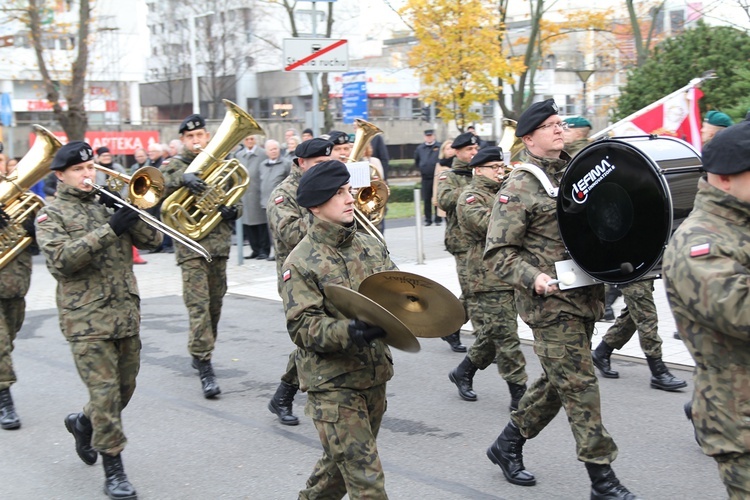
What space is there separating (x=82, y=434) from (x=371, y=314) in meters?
2.98

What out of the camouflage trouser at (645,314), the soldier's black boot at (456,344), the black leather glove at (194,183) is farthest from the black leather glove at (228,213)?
the camouflage trouser at (645,314)

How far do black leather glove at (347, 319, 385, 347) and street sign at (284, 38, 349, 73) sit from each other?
26.5 feet

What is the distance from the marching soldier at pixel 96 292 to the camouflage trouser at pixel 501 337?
247 centimetres

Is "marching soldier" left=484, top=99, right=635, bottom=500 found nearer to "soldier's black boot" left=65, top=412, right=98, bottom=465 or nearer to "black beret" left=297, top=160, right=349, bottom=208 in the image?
"black beret" left=297, top=160, right=349, bottom=208

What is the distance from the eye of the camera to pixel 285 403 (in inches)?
259

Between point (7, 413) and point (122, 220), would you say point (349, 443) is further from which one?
point (7, 413)

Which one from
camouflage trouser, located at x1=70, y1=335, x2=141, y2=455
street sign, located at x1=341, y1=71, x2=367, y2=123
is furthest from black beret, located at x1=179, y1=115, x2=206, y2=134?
street sign, located at x1=341, y1=71, x2=367, y2=123

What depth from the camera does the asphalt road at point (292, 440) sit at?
526 centimetres

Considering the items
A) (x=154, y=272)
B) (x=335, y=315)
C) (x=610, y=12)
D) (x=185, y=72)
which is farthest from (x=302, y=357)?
(x=185, y=72)

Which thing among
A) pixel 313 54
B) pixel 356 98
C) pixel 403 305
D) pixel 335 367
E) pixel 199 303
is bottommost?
pixel 199 303

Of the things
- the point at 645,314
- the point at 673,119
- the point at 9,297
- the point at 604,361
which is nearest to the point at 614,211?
the point at 645,314

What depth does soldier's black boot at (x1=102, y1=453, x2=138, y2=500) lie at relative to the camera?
203 inches

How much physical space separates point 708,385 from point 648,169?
3.99 feet

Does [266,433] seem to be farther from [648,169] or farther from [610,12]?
[610,12]
